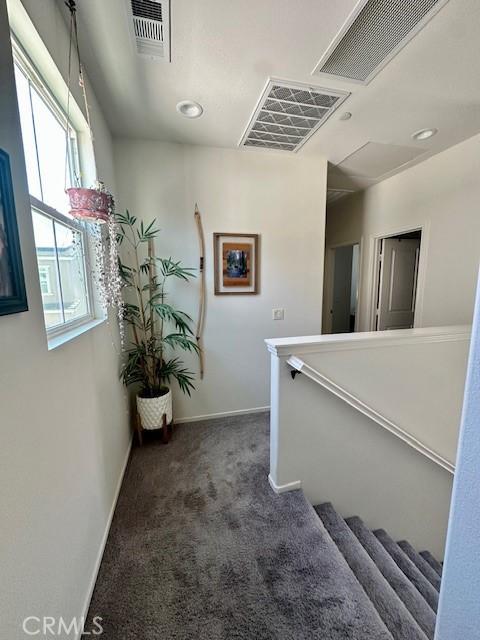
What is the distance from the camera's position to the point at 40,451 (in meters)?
0.86

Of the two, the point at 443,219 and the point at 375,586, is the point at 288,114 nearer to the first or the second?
the point at 443,219

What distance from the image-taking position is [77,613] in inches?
41.0

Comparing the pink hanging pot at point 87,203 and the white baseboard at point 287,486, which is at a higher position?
the pink hanging pot at point 87,203

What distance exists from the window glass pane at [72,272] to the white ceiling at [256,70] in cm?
100

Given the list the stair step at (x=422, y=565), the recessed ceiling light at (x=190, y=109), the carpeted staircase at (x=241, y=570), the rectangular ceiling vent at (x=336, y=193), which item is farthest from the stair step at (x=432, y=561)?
the rectangular ceiling vent at (x=336, y=193)

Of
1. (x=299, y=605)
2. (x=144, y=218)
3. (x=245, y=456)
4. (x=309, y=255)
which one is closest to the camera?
(x=299, y=605)

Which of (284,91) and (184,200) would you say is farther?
(184,200)

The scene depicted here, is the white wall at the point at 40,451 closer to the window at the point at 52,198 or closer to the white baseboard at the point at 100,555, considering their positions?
the white baseboard at the point at 100,555

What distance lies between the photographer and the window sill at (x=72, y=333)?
3.37 feet

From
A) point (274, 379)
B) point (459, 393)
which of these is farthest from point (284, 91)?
point (459, 393)

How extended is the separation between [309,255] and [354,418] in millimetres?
1698

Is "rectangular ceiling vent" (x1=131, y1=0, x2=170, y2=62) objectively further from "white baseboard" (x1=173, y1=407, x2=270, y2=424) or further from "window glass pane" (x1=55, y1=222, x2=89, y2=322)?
"white baseboard" (x1=173, y1=407, x2=270, y2=424)

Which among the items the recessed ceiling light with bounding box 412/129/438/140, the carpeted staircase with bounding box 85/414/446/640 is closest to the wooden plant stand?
the carpeted staircase with bounding box 85/414/446/640

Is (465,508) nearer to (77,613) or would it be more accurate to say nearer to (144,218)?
(77,613)
